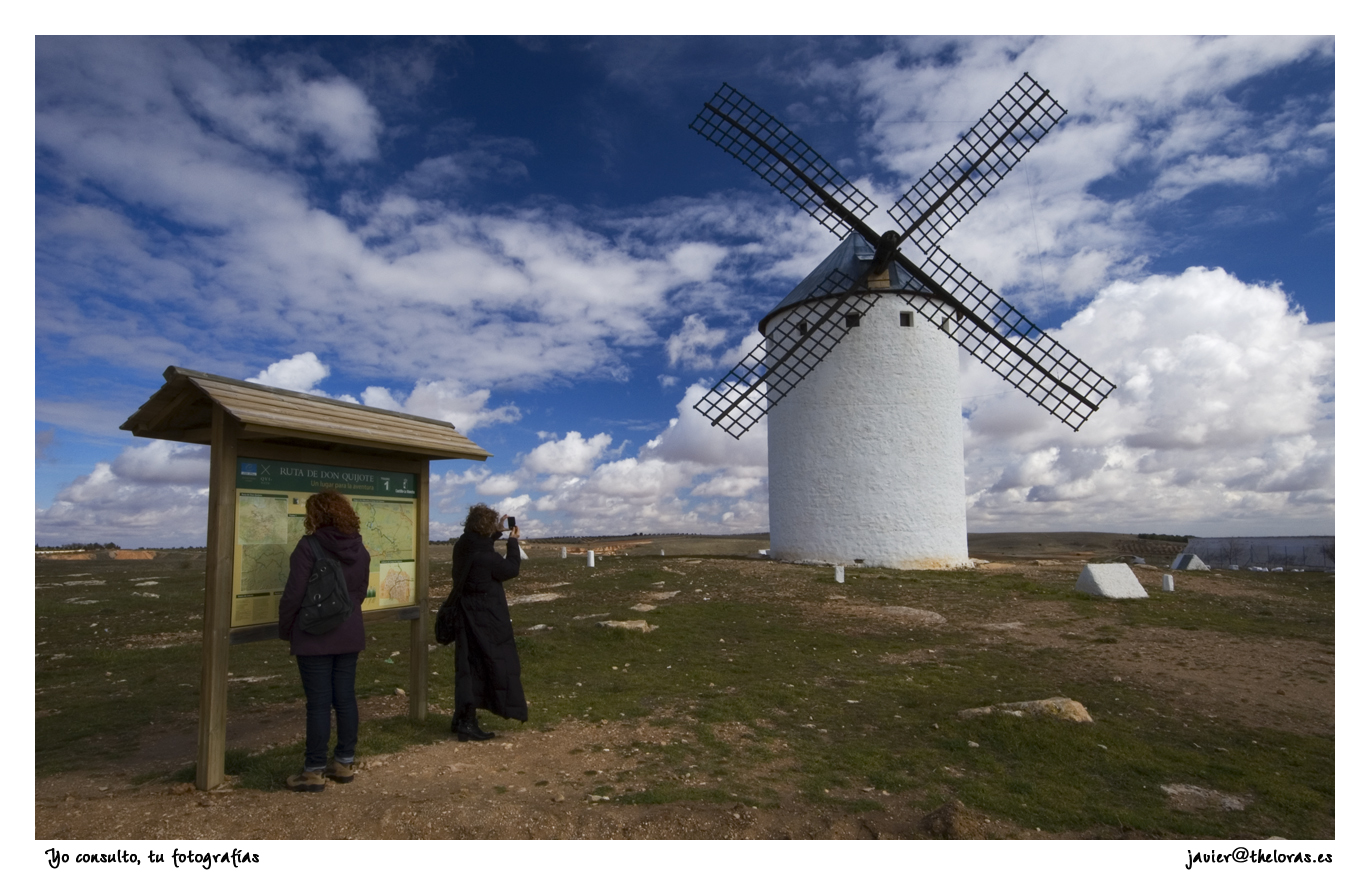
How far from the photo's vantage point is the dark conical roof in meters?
22.5

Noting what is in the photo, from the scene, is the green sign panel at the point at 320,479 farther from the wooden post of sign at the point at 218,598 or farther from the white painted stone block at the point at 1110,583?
the white painted stone block at the point at 1110,583

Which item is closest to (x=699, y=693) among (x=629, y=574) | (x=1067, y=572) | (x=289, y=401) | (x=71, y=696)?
(x=289, y=401)

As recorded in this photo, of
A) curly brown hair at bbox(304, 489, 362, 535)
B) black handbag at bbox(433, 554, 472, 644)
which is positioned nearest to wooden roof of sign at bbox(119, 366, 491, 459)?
curly brown hair at bbox(304, 489, 362, 535)

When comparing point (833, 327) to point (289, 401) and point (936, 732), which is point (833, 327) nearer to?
point (936, 732)

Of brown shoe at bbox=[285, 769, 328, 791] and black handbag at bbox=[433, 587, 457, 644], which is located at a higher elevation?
black handbag at bbox=[433, 587, 457, 644]

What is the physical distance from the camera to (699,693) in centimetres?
846

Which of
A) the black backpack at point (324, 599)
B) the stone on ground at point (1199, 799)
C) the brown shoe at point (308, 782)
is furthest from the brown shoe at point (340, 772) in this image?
the stone on ground at point (1199, 799)

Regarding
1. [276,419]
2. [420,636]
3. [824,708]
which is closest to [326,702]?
[420,636]

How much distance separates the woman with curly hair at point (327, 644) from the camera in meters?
5.32

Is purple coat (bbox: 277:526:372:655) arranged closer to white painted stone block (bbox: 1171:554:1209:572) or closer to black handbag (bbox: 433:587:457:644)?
black handbag (bbox: 433:587:457:644)

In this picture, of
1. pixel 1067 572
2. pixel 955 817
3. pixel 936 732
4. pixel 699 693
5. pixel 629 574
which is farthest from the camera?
pixel 1067 572

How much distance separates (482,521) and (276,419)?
73.3 inches

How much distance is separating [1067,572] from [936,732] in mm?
16759

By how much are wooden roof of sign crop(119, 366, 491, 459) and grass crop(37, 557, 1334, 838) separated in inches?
103
